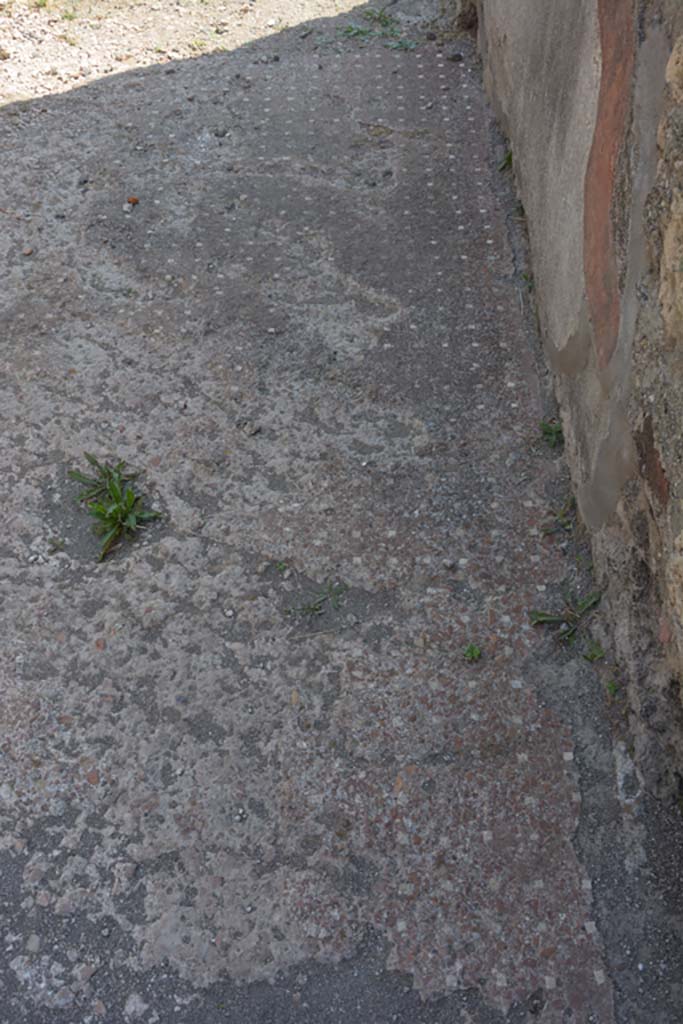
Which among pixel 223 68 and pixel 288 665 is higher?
pixel 223 68

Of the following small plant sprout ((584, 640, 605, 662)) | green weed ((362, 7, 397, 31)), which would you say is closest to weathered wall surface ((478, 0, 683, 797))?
small plant sprout ((584, 640, 605, 662))

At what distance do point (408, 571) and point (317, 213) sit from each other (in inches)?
71.7

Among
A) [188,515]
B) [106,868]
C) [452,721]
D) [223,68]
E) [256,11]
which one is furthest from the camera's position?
[256,11]

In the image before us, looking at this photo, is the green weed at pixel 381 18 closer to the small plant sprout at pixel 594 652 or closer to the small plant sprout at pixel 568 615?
the small plant sprout at pixel 568 615

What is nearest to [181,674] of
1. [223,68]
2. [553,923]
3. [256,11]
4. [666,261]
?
[553,923]

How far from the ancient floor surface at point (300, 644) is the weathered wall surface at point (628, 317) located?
17cm

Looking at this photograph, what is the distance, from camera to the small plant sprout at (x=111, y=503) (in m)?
2.40

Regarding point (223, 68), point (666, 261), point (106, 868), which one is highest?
point (666, 261)

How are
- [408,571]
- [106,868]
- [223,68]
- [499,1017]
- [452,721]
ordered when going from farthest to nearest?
[223,68]
[408,571]
[452,721]
[106,868]
[499,1017]

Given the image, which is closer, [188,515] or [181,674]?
[181,674]

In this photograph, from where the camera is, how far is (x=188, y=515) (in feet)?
8.04

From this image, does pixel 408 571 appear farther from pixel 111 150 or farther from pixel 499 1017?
pixel 111 150

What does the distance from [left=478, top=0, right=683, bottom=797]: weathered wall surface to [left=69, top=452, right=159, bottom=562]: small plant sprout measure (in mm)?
1133

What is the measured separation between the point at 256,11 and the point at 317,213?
2.33 meters
